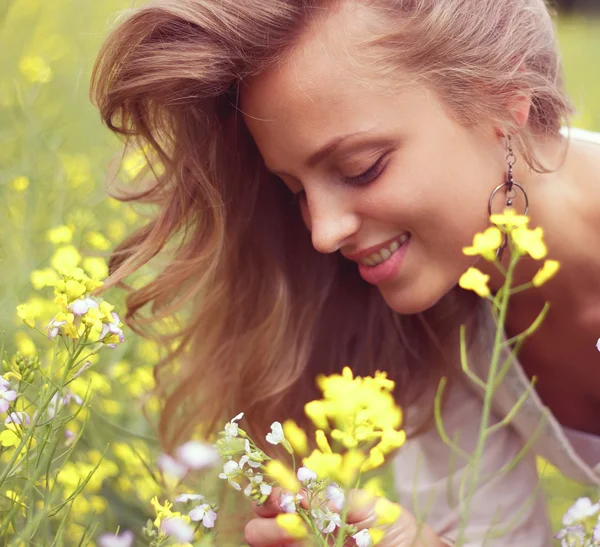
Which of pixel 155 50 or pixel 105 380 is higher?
pixel 155 50

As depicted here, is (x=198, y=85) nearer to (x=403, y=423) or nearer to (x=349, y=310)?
(x=349, y=310)

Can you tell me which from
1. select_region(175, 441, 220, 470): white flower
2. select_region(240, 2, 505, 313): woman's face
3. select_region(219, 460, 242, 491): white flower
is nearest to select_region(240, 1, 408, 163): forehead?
select_region(240, 2, 505, 313): woman's face

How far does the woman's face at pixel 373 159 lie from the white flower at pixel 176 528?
431 mm

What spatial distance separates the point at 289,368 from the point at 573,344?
0.47 metres

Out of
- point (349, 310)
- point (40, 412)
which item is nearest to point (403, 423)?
point (349, 310)

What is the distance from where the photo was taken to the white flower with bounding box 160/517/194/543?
0.71 meters

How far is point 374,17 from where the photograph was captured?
43.5 inches

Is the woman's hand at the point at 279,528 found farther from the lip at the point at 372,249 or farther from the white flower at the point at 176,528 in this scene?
the lip at the point at 372,249

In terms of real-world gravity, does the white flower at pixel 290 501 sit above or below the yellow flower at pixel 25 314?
below

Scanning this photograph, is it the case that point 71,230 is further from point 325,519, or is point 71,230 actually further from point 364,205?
point 325,519

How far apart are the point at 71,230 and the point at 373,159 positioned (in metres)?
0.62

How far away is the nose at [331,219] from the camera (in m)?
1.06

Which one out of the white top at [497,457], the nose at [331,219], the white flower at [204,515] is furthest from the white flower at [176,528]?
the white top at [497,457]

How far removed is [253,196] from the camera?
133 cm
